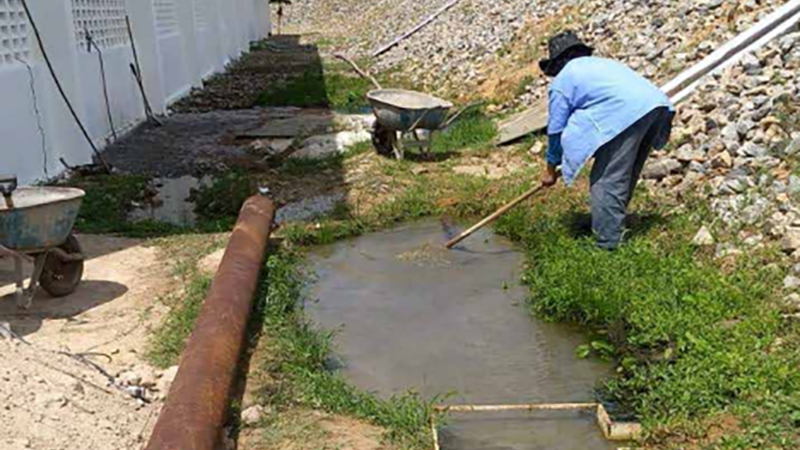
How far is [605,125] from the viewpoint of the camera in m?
5.33

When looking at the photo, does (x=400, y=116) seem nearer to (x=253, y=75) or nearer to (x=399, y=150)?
(x=399, y=150)

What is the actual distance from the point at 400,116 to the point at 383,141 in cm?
71

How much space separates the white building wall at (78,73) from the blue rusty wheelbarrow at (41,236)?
259 centimetres

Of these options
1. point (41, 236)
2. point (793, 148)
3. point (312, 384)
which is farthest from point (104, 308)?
point (793, 148)

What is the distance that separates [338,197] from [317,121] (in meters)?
5.03

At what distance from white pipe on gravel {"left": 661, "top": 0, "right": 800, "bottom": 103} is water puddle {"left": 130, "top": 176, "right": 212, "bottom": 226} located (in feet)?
15.8

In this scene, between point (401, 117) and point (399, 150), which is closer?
point (401, 117)

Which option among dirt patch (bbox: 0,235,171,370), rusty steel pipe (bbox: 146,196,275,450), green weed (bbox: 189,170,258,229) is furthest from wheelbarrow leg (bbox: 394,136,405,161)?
rusty steel pipe (bbox: 146,196,275,450)

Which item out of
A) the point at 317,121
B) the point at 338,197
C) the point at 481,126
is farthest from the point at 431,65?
the point at 338,197

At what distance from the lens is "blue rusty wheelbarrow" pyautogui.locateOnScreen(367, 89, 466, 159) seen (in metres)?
8.44

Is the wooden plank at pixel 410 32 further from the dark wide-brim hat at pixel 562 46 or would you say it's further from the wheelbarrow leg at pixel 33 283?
the wheelbarrow leg at pixel 33 283

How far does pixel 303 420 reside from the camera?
3.67 metres

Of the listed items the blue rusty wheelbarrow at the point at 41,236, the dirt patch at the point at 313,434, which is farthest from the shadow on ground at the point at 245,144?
the dirt patch at the point at 313,434

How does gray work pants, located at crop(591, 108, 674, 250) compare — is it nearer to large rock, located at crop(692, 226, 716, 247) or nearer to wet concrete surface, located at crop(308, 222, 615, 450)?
large rock, located at crop(692, 226, 716, 247)
